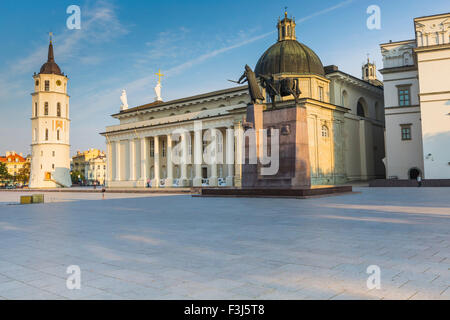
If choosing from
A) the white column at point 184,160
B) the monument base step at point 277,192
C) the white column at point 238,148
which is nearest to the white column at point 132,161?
the white column at point 184,160

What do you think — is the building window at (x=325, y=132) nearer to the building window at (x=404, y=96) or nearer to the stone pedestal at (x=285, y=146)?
the building window at (x=404, y=96)

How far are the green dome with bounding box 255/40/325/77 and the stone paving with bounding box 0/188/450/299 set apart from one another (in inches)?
1600

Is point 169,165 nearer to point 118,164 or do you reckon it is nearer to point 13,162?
point 118,164

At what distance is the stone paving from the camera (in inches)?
183

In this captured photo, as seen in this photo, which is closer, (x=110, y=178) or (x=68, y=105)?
(x=110, y=178)

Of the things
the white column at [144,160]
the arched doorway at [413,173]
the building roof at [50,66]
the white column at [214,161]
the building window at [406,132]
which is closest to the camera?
the arched doorway at [413,173]

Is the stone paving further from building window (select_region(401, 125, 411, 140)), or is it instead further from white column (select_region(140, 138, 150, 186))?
white column (select_region(140, 138, 150, 186))

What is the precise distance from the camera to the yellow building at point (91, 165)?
159875mm

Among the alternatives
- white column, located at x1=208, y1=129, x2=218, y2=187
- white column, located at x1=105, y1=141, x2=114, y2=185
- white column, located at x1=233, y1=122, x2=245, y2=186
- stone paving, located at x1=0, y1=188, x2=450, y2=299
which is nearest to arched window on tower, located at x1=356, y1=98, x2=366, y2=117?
white column, located at x1=233, y1=122, x2=245, y2=186

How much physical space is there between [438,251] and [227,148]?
48814 mm

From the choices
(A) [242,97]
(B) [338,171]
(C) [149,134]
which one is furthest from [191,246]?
(C) [149,134]

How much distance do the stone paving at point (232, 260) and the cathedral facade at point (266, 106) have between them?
3402 cm

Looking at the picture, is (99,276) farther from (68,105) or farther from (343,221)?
(68,105)

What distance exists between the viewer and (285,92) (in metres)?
24.0
